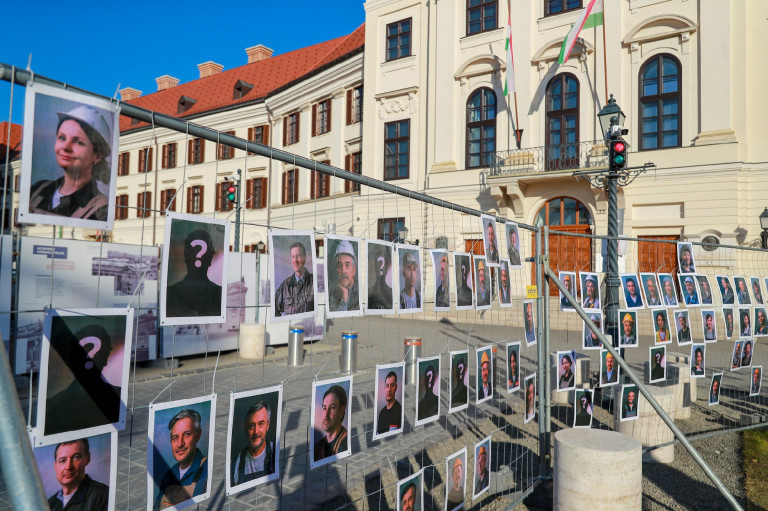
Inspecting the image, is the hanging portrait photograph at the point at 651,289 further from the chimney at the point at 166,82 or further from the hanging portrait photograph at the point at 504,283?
the chimney at the point at 166,82

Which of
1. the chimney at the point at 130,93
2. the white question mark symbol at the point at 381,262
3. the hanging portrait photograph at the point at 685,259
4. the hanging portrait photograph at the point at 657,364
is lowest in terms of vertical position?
the hanging portrait photograph at the point at 657,364

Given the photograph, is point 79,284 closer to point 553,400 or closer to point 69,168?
point 553,400

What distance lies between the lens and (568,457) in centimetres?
404

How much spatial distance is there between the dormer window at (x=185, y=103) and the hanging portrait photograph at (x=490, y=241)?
135ft

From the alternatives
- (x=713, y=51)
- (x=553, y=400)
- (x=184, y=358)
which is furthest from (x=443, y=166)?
(x=553, y=400)

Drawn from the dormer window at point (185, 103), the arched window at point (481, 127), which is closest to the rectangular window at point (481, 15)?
the arched window at point (481, 127)

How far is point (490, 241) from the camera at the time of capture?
4012 mm

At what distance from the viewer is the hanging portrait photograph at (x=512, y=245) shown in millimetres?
4387

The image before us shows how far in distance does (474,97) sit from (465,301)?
20.8 metres

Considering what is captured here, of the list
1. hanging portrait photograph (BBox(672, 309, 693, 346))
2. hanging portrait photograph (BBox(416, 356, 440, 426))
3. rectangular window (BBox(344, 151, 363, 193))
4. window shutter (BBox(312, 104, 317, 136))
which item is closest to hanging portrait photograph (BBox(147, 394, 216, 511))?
hanging portrait photograph (BBox(416, 356, 440, 426))

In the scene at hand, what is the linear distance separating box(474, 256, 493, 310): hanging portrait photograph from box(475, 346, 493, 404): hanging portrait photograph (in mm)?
349

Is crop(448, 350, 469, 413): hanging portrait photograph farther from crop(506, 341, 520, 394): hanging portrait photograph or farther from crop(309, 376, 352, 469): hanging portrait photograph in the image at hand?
crop(309, 376, 352, 469): hanging portrait photograph

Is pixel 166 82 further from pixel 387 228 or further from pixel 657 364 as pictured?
pixel 657 364

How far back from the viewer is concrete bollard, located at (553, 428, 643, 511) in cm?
392
